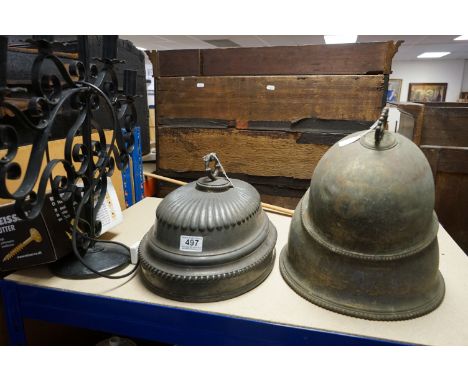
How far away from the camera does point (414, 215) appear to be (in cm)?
77

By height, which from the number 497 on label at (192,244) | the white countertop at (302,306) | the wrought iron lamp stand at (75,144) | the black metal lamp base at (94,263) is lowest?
the white countertop at (302,306)

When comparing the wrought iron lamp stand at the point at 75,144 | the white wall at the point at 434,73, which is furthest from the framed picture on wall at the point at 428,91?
the wrought iron lamp stand at the point at 75,144

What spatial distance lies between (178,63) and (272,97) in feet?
1.67

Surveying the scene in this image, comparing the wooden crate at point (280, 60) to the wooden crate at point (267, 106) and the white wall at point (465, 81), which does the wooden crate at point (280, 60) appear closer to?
the wooden crate at point (267, 106)

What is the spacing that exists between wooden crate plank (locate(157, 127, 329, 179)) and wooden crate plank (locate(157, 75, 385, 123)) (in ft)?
0.27

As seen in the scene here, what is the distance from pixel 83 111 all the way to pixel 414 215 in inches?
34.6

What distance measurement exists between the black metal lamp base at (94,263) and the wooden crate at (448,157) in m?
1.67

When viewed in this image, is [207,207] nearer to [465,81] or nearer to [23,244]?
[23,244]

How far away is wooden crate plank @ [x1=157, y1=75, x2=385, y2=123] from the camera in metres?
1.41

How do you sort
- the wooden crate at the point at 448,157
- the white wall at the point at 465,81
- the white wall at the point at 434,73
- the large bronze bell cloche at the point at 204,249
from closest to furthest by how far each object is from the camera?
1. the large bronze bell cloche at the point at 204,249
2. the wooden crate at the point at 448,157
3. the white wall at the point at 465,81
4. the white wall at the point at 434,73

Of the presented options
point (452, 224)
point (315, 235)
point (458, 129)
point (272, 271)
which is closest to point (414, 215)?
point (315, 235)

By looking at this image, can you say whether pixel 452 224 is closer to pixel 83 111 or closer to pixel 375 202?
pixel 375 202

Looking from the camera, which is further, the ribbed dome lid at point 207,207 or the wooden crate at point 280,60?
the wooden crate at point 280,60

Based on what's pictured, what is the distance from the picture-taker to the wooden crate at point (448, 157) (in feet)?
5.97
